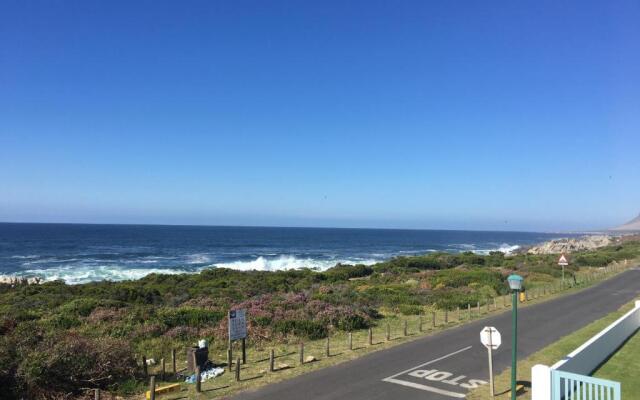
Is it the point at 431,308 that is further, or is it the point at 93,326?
the point at 431,308

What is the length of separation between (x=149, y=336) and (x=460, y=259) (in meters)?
51.5

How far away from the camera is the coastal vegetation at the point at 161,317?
11.8 m

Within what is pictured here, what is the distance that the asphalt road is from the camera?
11734 mm

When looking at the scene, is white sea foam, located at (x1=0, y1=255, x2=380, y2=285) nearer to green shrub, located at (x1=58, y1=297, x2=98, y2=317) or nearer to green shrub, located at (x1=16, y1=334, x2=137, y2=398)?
green shrub, located at (x1=58, y1=297, x2=98, y2=317)

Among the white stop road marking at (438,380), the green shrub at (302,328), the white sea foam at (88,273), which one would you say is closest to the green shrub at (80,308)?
the green shrub at (302,328)

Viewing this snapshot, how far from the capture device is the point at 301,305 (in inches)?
931

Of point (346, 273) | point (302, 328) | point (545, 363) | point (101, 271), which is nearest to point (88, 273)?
point (101, 271)

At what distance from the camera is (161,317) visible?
20.5 meters

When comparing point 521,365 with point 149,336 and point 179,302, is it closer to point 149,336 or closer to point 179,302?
point 149,336

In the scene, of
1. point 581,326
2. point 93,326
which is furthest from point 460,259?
point 93,326

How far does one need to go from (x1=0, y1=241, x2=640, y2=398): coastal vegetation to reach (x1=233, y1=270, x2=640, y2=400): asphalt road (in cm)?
440

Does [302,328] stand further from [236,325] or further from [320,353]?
[236,325]

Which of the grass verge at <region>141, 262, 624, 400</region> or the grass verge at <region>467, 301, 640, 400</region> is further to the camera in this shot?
the grass verge at <region>141, 262, 624, 400</region>

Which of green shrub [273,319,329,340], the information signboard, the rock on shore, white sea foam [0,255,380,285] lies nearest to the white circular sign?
the information signboard
